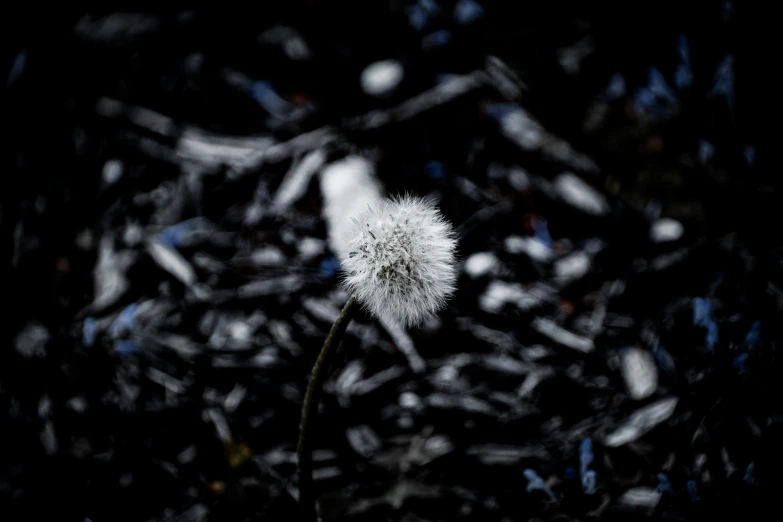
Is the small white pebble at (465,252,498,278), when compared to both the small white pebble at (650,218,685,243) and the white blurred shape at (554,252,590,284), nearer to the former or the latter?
the white blurred shape at (554,252,590,284)

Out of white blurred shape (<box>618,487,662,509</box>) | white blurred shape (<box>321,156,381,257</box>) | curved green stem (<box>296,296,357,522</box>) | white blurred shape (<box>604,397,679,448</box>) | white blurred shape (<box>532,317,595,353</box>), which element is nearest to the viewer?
curved green stem (<box>296,296,357,522</box>)

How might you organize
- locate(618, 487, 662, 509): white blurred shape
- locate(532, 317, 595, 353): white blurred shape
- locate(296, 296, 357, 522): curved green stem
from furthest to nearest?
1. locate(532, 317, 595, 353): white blurred shape
2. locate(618, 487, 662, 509): white blurred shape
3. locate(296, 296, 357, 522): curved green stem

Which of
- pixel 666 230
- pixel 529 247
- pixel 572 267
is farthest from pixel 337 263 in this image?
Answer: pixel 666 230

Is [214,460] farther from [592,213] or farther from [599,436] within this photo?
[592,213]

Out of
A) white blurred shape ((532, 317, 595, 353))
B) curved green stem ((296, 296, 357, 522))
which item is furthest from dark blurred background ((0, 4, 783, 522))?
curved green stem ((296, 296, 357, 522))

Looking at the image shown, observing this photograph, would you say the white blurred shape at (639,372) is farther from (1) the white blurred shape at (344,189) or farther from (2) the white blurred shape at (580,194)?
(1) the white blurred shape at (344,189)

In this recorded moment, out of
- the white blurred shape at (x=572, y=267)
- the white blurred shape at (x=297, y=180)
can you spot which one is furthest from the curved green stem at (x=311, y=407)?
the white blurred shape at (x=572, y=267)

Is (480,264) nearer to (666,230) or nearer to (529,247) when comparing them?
(529,247)
